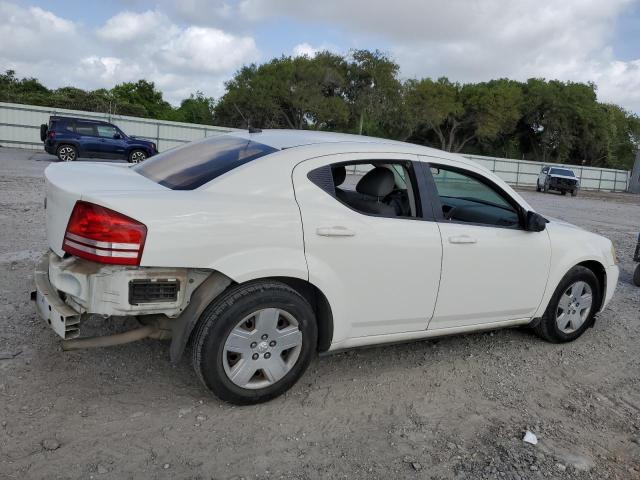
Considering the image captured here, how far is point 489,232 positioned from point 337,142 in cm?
128

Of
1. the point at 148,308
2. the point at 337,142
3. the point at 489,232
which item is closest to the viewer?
the point at 148,308

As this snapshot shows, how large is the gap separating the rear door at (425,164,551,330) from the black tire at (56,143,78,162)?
18.4 metres

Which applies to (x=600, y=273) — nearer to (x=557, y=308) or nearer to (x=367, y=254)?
(x=557, y=308)

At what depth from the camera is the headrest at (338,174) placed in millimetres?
3522

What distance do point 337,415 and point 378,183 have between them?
1563mm

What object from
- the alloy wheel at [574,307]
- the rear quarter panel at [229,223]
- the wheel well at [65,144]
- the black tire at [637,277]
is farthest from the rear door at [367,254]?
the wheel well at [65,144]

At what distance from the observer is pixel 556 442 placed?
3189 mm

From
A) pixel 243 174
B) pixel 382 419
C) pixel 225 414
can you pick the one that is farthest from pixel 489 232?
pixel 225 414

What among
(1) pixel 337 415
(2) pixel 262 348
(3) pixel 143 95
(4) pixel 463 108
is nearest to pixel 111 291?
(2) pixel 262 348

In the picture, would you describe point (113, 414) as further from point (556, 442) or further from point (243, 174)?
point (556, 442)

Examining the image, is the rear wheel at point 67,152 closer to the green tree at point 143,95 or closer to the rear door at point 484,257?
the rear door at point 484,257

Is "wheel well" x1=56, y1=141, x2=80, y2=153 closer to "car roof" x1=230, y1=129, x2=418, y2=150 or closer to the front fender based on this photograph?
"car roof" x1=230, y1=129, x2=418, y2=150

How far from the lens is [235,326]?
10.1ft

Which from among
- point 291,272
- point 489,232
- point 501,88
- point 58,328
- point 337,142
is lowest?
point 58,328
